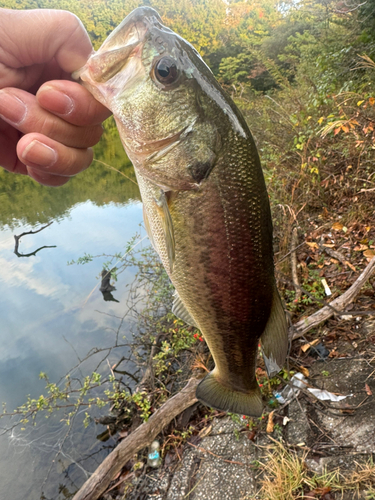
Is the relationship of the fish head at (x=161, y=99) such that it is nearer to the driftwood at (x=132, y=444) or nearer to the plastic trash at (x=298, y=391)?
the plastic trash at (x=298, y=391)

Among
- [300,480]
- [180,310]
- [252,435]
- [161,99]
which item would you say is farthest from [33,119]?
[252,435]

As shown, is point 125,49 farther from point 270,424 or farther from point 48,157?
point 270,424

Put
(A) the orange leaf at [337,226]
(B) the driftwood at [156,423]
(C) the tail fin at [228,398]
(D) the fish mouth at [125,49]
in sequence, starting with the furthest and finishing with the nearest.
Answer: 1. (A) the orange leaf at [337,226]
2. (B) the driftwood at [156,423]
3. (C) the tail fin at [228,398]
4. (D) the fish mouth at [125,49]

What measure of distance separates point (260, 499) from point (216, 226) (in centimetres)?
264

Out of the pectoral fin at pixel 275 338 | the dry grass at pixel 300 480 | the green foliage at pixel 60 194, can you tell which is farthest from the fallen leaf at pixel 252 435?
the green foliage at pixel 60 194

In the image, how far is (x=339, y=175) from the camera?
473 cm

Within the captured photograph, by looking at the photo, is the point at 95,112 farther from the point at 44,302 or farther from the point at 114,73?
the point at 44,302

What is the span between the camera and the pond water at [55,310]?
4.45 metres

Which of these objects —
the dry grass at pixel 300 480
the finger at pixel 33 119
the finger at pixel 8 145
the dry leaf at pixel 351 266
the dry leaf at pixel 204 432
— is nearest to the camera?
the finger at pixel 33 119

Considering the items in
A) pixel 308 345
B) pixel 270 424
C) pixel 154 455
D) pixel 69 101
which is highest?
pixel 69 101

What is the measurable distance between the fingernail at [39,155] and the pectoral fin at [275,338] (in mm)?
1250

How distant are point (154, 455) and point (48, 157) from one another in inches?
138

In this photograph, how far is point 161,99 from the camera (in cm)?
133

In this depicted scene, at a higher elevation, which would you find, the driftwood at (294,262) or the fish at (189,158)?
the fish at (189,158)
